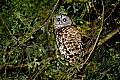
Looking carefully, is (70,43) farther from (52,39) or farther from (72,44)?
(52,39)

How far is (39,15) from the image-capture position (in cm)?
157

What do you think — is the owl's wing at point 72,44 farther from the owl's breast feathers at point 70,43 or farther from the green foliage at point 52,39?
the green foliage at point 52,39

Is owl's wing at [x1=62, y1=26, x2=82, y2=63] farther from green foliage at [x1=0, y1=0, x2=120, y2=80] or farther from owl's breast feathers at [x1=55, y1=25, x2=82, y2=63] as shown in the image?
green foliage at [x1=0, y1=0, x2=120, y2=80]

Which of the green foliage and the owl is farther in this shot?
the green foliage

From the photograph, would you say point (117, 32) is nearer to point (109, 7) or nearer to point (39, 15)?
point (109, 7)

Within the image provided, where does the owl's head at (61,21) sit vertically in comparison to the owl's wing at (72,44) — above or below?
above

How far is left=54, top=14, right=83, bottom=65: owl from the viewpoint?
4.32 feet

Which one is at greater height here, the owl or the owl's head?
the owl's head

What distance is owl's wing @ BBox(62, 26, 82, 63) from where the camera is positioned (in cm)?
132

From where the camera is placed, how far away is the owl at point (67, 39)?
132 cm

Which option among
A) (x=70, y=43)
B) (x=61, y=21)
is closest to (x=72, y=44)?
(x=70, y=43)

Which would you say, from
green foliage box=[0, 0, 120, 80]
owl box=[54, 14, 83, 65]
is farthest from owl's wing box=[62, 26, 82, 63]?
green foliage box=[0, 0, 120, 80]

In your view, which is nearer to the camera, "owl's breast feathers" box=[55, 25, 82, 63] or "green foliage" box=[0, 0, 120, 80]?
"owl's breast feathers" box=[55, 25, 82, 63]

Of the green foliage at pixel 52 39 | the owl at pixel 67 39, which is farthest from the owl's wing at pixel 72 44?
the green foliage at pixel 52 39
